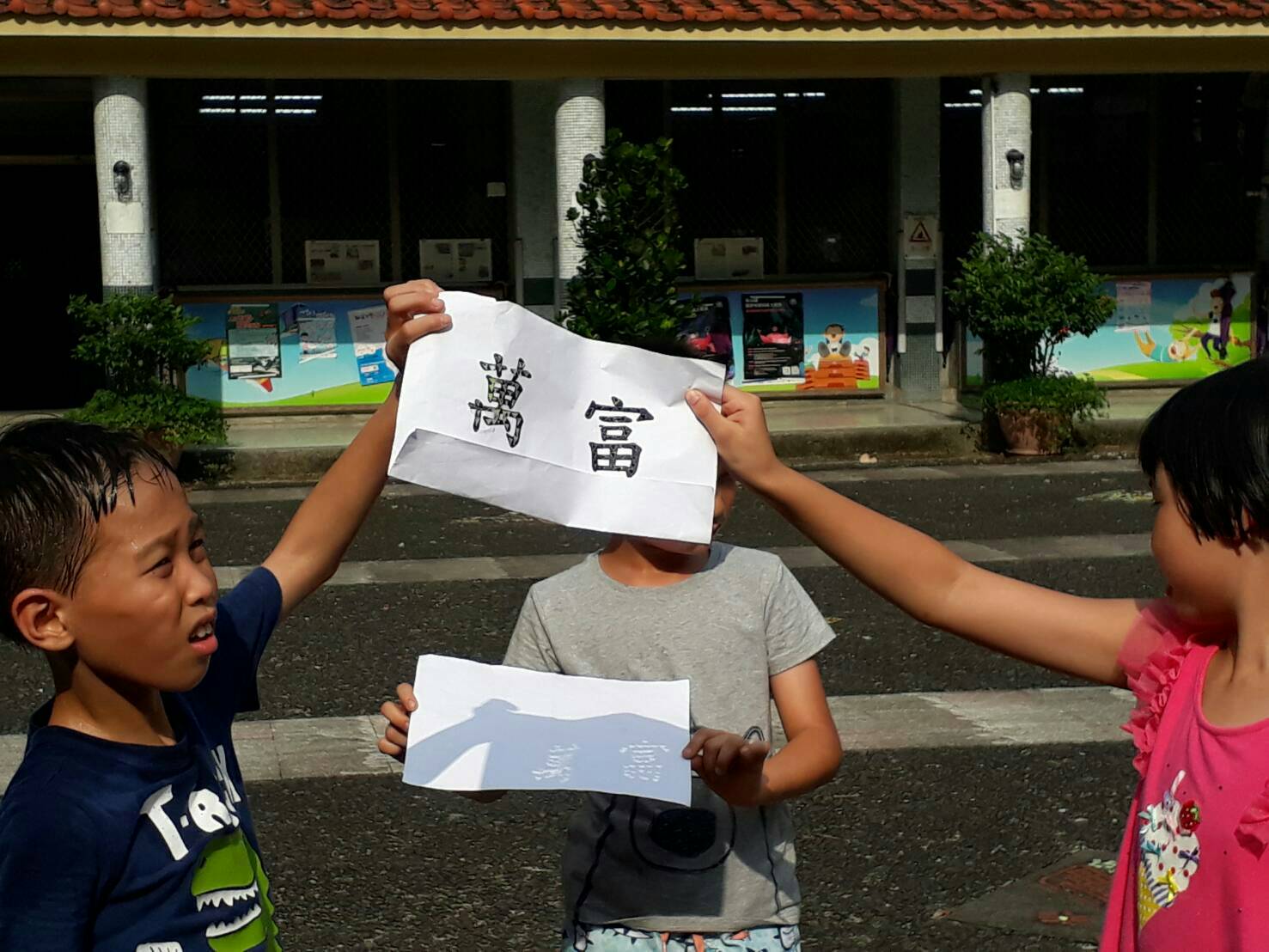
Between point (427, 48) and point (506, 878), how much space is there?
10586 millimetres

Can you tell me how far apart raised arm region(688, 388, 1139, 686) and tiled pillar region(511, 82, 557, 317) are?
44.6 ft

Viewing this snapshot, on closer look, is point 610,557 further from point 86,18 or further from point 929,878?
point 86,18

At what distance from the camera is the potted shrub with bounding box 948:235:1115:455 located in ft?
46.0

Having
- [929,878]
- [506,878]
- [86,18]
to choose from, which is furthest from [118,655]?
[86,18]

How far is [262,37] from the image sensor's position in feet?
44.6

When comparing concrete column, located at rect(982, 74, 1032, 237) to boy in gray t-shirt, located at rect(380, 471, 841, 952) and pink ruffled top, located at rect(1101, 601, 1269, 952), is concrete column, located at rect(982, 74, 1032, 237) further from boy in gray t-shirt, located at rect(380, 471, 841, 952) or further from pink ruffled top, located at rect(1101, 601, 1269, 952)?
pink ruffled top, located at rect(1101, 601, 1269, 952)

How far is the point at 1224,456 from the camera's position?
196 cm

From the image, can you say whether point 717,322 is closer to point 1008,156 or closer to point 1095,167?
point 1008,156

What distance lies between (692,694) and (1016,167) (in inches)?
528

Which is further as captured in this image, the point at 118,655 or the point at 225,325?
the point at 225,325

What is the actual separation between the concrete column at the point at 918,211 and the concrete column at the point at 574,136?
3.29 m

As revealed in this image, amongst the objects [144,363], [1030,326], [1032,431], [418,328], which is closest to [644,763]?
[418,328]

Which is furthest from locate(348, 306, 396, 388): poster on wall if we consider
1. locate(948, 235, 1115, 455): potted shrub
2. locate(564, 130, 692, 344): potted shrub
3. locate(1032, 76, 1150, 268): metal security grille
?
locate(1032, 76, 1150, 268): metal security grille

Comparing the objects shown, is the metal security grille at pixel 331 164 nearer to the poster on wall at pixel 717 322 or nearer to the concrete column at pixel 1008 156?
the poster on wall at pixel 717 322
